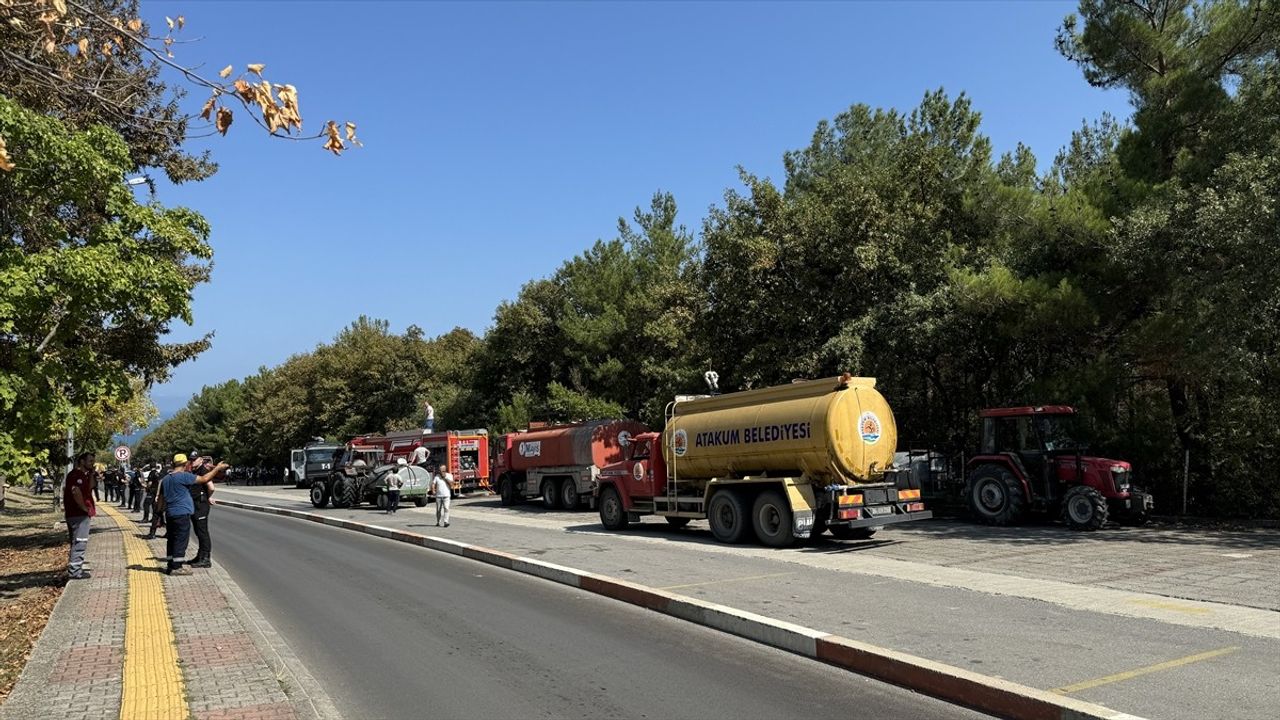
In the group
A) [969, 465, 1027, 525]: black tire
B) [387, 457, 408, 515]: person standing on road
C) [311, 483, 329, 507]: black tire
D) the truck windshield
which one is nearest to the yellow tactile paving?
[969, 465, 1027, 525]: black tire

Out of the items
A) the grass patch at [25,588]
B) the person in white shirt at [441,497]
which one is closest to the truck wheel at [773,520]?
the person in white shirt at [441,497]

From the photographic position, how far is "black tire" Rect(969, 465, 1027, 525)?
17.0 meters

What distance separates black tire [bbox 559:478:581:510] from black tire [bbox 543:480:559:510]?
10.4 inches

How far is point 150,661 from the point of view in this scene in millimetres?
6988

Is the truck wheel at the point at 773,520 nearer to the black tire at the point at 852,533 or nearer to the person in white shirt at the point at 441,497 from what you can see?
the black tire at the point at 852,533

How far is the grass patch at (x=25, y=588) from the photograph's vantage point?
820 cm

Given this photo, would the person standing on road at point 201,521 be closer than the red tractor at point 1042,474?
Yes

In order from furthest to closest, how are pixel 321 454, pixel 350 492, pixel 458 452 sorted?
pixel 321 454 < pixel 458 452 < pixel 350 492

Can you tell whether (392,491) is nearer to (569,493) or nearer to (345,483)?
(345,483)

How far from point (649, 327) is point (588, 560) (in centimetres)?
2197

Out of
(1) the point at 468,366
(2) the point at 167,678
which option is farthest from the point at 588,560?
(1) the point at 468,366

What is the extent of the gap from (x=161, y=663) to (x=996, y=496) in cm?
1555

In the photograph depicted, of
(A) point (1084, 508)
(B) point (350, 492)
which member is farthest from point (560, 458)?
(A) point (1084, 508)

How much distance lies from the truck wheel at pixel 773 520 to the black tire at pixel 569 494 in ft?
37.4
